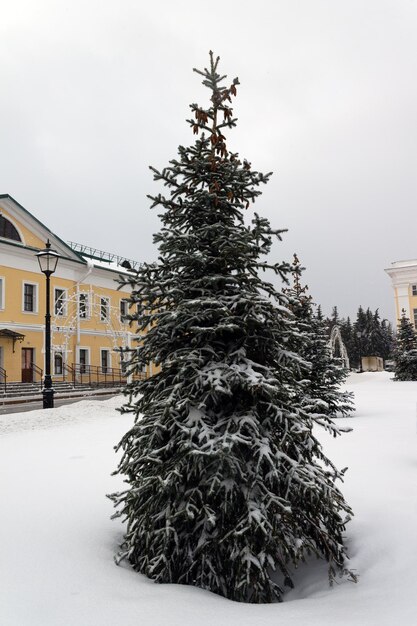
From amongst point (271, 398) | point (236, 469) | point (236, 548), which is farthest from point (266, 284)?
point (236, 548)

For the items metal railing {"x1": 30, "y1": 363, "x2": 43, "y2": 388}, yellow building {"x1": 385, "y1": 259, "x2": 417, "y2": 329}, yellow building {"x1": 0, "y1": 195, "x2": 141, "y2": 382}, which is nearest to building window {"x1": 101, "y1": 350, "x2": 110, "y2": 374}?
yellow building {"x1": 0, "y1": 195, "x2": 141, "y2": 382}

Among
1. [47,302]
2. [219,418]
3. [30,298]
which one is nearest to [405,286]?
[30,298]

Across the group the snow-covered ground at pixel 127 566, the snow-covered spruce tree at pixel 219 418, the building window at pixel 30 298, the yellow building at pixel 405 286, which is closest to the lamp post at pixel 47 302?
the snow-covered ground at pixel 127 566

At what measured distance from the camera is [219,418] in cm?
371

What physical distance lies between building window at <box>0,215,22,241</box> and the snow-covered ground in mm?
23502

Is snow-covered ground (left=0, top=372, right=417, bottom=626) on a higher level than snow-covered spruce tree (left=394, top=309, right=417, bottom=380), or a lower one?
lower

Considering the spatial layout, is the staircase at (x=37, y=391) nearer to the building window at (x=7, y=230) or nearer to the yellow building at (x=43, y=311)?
the yellow building at (x=43, y=311)

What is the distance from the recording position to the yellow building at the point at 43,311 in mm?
27328

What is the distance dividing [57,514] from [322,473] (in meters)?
2.62

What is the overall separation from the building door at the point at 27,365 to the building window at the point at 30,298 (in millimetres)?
2517

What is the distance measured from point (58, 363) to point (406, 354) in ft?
71.1

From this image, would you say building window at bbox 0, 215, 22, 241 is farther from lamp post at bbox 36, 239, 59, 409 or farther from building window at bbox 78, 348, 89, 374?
lamp post at bbox 36, 239, 59, 409

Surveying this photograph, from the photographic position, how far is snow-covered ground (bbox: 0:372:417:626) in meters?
2.83

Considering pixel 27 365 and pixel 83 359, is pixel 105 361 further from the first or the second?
pixel 27 365
